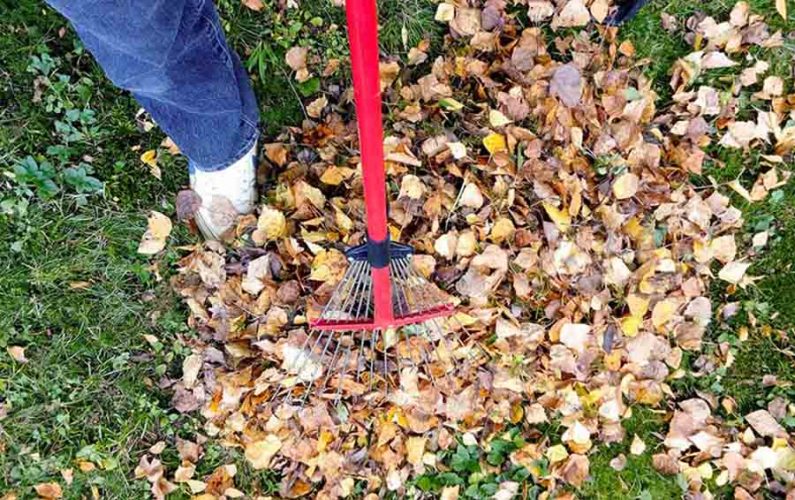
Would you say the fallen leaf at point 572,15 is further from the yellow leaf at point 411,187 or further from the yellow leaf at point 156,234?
the yellow leaf at point 156,234

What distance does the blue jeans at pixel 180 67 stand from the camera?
3.22ft

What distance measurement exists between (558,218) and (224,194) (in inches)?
27.9

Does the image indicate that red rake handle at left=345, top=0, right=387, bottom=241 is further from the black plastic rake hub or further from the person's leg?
the person's leg

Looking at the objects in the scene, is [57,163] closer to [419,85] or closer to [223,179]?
[223,179]

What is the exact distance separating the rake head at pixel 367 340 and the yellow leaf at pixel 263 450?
0.11m

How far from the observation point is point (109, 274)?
1715 millimetres

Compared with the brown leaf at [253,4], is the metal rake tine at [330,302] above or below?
below

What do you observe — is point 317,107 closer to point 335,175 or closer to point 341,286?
point 335,175

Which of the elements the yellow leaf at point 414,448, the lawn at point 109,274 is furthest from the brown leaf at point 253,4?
the yellow leaf at point 414,448

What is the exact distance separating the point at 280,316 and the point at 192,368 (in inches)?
10.4

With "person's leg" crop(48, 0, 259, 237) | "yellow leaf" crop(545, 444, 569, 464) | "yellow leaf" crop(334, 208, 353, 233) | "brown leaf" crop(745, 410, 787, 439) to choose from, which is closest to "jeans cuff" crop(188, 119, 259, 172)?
"person's leg" crop(48, 0, 259, 237)

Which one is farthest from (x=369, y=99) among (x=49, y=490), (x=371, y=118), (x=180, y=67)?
(x=49, y=490)

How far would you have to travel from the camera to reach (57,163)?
1735 millimetres

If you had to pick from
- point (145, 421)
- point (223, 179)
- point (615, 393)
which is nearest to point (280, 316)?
point (223, 179)
